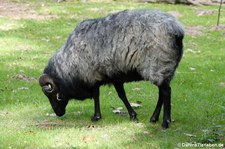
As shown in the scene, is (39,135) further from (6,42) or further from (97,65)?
(6,42)

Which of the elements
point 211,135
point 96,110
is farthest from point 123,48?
point 211,135

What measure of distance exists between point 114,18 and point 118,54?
861 mm

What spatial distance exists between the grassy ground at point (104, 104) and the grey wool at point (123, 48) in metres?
1.08

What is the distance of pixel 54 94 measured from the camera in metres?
11.1

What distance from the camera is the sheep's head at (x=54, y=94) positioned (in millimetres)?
11023

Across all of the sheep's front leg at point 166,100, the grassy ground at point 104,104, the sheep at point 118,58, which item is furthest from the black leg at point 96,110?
the sheep's front leg at point 166,100

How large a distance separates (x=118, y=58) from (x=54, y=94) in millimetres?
1826

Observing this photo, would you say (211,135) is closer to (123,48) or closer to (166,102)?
(166,102)

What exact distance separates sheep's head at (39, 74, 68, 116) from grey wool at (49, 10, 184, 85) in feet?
0.96

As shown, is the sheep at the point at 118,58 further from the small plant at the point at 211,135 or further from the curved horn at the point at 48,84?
the small plant at the point at 211,135

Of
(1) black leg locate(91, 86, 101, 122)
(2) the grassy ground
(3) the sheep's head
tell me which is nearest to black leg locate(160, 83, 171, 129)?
(2) the grassy ground

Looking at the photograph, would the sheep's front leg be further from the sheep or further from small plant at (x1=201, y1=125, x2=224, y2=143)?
small plant at (x1=201, y1=125, x2=224, y2=143)

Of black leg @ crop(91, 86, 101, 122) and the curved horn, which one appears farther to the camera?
the curved horn

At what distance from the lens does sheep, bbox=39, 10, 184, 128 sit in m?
9.73
